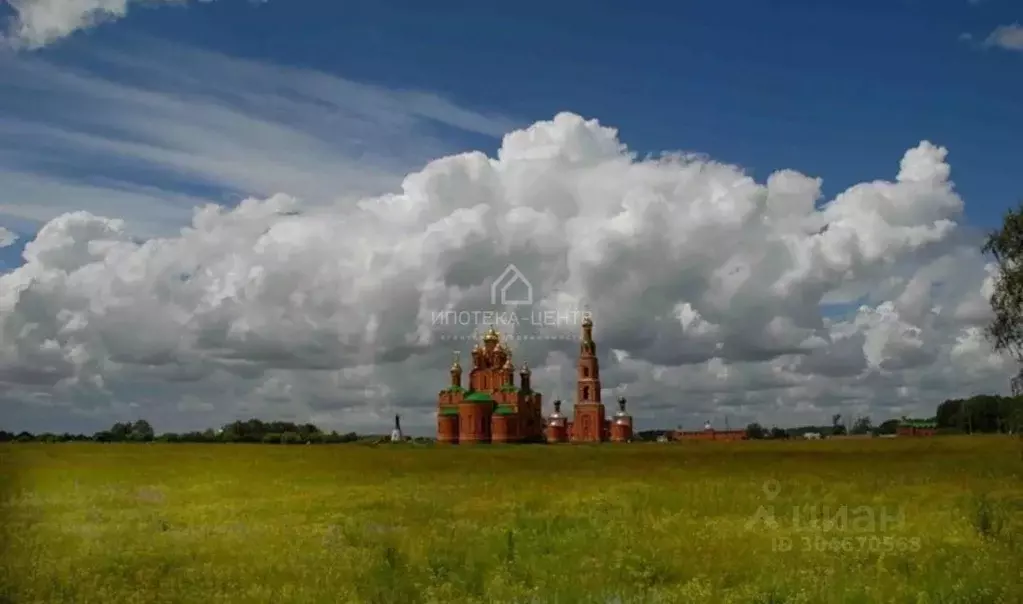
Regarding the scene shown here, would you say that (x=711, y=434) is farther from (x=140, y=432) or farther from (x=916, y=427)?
(x=140, y=432)

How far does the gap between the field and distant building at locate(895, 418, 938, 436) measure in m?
136

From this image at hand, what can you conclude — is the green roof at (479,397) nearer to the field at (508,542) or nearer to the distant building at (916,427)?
the distant building at (916,427)

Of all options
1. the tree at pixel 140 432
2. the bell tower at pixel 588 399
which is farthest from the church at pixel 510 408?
the tree at pixel 140 432

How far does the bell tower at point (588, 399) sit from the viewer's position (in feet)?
430

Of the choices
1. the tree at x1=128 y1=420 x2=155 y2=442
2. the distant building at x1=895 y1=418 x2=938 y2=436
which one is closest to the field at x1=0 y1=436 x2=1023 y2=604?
the tree at x1=128 y1=420 x2=155 y2=442

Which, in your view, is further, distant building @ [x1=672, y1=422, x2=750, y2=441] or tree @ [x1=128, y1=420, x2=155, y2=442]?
distant building @ [x1=672, y1=422, x2=750, y2=441]

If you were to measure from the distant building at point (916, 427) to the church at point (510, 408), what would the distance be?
56498 millimetres

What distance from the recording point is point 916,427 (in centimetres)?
17012

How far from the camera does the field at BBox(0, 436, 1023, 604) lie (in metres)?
14.6

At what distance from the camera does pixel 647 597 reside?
46.3ft

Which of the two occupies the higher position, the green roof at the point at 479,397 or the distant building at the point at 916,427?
the green roof at the point at 479,397

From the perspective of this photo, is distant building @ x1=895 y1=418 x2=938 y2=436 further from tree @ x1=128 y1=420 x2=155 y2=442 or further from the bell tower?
tree @ x1=128 y1=420 x2=155 y2=442

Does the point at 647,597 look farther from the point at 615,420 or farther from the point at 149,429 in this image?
the point at 615,420

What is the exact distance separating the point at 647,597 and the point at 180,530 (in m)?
11.9
